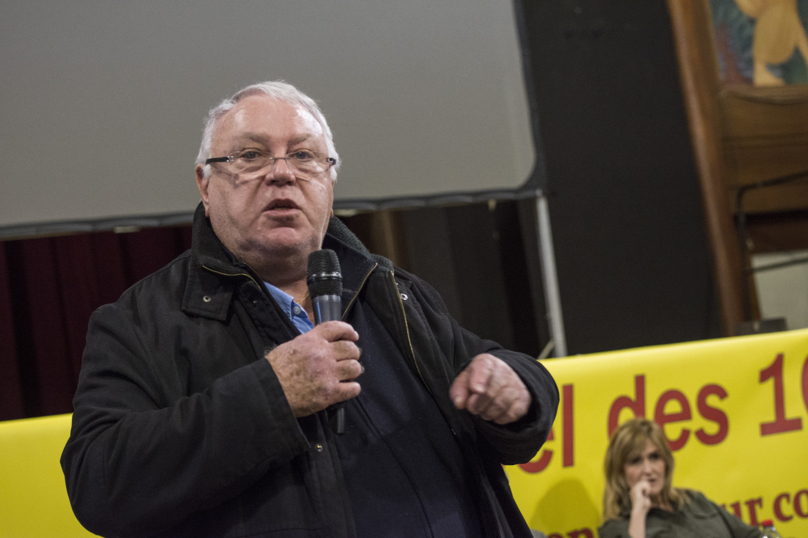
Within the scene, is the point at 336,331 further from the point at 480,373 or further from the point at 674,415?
the point at 674,415

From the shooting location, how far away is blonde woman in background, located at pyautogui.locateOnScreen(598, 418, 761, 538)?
2.54 m

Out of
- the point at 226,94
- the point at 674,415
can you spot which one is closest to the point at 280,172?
the point at 674,415

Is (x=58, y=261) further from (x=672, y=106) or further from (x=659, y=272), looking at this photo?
(x=672, y=106)

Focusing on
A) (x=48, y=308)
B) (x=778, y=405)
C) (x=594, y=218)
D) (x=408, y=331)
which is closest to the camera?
(x=408, y=331)

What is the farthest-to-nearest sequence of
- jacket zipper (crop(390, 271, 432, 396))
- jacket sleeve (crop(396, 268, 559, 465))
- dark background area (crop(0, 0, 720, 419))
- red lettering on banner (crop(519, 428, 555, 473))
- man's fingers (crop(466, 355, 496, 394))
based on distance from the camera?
1. dark background area (crop(0, 0, 720, 419))
2. red lettering on banner (crop(519, 428, 555, 473))
3. jacket zipper (crop(390, 271, 432, 396))
4. jacket sleeve (crop(396, 268, 559, 465))
5. man's fingers (crop(466, 355, 496, 394))

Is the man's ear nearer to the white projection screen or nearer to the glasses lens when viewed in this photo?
the glasses lens

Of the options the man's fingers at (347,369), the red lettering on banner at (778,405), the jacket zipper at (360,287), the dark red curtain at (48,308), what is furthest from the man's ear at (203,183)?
the red lettering on banner at (778,405)

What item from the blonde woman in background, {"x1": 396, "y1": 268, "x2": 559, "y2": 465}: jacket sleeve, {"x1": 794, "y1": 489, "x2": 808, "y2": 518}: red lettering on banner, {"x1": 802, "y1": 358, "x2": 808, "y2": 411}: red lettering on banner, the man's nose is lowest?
{"x1": 794, "y1": 489, "x2": 808, "y2": 518}: red lettering on banner

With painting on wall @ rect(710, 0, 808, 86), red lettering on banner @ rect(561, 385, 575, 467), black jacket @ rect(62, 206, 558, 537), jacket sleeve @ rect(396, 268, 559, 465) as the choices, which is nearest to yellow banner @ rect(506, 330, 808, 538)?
red lettering on banner @ rect(561, 385, 575, 467)

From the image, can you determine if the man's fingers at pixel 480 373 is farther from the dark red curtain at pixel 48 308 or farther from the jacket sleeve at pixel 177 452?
the dark red curtain at pixel 48 308

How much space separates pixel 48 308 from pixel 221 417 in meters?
2.95

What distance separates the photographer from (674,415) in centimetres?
274

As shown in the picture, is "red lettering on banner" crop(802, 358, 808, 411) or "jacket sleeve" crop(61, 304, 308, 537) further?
"red lettering on banner" crop(802, 358, 808, 411)

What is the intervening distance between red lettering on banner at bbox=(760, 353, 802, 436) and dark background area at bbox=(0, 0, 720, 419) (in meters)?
1.88
